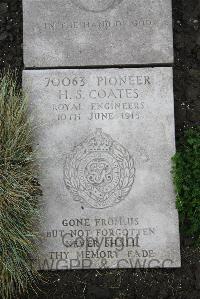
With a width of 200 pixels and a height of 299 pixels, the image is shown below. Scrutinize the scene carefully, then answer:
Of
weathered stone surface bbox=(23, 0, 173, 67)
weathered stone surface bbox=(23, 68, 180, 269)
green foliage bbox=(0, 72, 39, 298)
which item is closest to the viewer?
green foliage bbox=(0, 72, 39, 298)

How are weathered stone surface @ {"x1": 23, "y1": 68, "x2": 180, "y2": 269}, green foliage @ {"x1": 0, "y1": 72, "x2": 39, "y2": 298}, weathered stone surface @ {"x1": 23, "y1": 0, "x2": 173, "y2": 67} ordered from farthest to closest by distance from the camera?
weathered stone surface @ {"x1": 23, "y1": 0, "x2": 173, "y2": 67} → weathered stone surface @ {"x1": 23, "y1": 68, "x2": 180, "y2": 269} → green foliage @ {"x1": 0, "y1": 72, "x2": 39, "y2": 298}

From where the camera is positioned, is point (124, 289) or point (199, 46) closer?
point (124, 289)

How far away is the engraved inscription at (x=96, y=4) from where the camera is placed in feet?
16.5

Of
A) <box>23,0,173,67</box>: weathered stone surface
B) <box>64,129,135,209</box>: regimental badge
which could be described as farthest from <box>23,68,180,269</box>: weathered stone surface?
<box>23,0,173,67</box>: weathered stone surface

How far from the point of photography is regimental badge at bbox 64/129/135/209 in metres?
4.76

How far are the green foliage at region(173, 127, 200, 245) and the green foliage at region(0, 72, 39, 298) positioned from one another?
3.69 ft

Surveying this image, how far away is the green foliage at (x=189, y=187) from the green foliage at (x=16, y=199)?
112cm

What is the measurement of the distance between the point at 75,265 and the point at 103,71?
61.6 inches

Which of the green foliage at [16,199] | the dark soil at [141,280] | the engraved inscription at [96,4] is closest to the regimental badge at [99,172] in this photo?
the green foliage at [16,199]

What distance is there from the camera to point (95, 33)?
4969 mm

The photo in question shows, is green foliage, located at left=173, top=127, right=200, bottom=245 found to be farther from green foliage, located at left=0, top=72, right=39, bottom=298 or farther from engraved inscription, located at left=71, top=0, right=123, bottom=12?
engraved inscription, located at left=71, top=0, right=123, bottom=12

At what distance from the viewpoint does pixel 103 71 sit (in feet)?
16.1

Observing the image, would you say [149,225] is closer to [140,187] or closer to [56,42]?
[140,187]

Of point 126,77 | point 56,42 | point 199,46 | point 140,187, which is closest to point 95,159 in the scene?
point 140,187
